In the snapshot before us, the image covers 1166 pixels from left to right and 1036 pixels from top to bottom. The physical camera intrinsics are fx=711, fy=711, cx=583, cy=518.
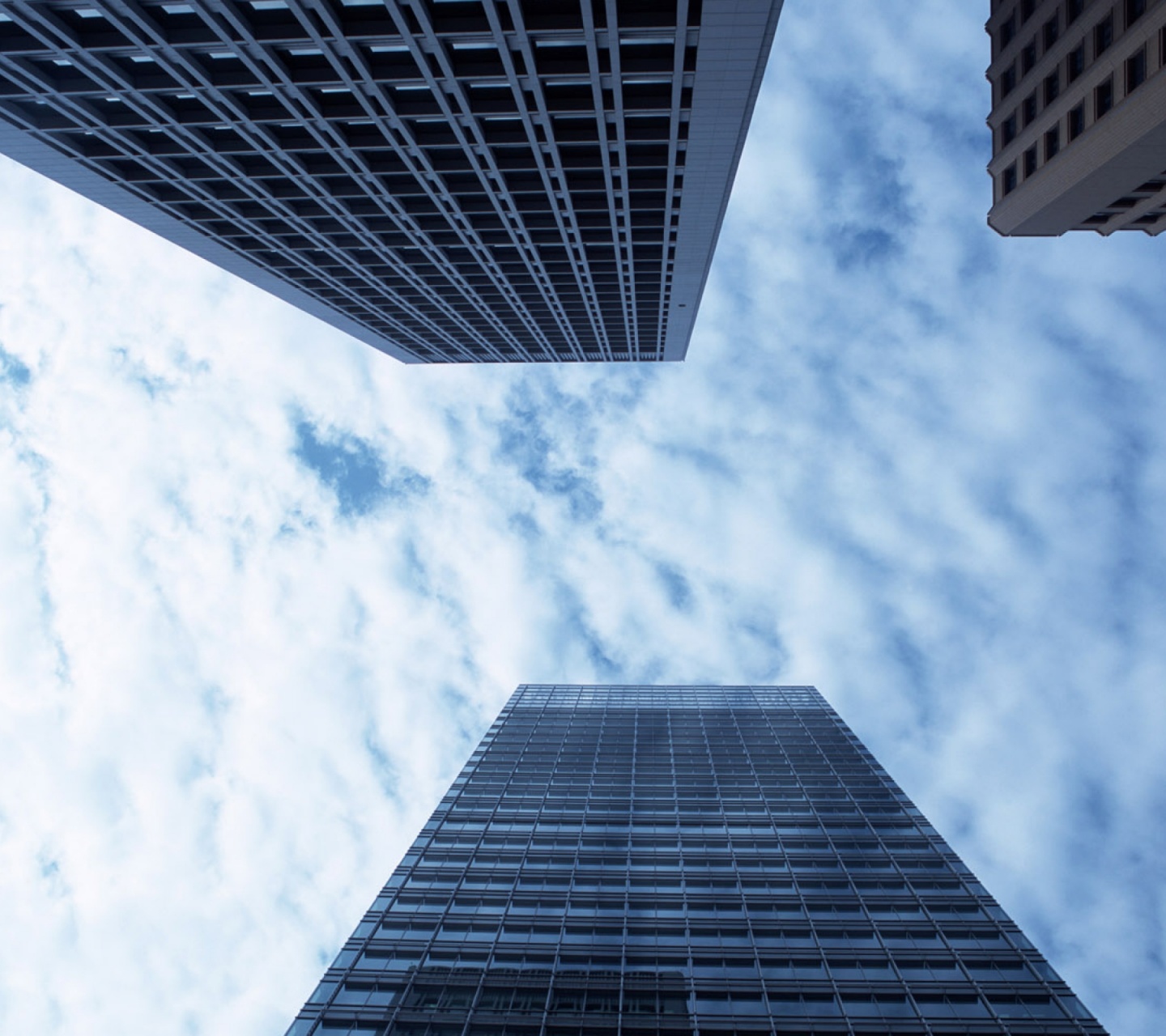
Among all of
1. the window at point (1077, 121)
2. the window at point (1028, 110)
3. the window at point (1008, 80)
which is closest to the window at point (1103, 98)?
the window at point (1077, 121)

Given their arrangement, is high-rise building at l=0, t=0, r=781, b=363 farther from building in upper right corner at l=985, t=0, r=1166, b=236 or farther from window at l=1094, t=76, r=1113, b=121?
window at l=1094, t=76, r=1113, b=121

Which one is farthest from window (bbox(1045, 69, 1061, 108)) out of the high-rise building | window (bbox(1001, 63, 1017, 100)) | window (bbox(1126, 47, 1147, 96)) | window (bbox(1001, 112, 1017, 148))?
the high-rise building

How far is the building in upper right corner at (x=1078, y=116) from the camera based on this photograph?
33.0 m

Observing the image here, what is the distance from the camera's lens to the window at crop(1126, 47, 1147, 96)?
32.8 m

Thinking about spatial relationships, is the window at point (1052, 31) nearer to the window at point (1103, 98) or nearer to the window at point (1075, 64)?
the window at point (1075, 64)

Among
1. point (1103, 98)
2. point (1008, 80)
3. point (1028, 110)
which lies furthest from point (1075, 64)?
point (1008, 80)

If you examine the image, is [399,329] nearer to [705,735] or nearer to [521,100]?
[521,100]

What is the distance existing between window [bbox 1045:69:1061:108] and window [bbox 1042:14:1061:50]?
153 cm

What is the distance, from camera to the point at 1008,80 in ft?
150

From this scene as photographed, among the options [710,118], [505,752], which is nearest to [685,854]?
[505,752]

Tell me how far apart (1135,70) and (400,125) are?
34113 millimetres

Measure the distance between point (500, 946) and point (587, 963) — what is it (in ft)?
17.2

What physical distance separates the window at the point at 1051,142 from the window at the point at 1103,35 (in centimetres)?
449

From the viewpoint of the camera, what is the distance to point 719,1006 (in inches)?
1426
